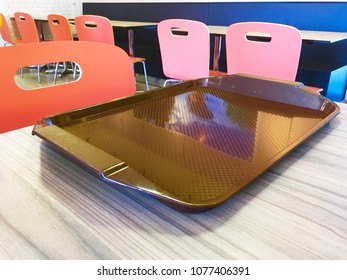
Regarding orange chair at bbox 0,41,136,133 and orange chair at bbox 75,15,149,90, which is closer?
orange chair at bbox 0,41,136,133

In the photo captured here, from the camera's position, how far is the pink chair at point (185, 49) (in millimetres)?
1941

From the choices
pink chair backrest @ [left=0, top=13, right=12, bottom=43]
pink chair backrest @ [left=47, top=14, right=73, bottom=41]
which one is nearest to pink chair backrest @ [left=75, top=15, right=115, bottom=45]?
pink chair backrest @ [left=47, top=14, right=73, bottom=41]

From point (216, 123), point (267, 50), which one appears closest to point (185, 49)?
point (267, 50)

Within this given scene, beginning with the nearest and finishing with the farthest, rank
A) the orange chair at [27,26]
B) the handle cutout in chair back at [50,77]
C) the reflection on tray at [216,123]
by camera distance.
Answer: the reflection on tray at [216,123], the orange chair at [27,26], the handle cutout in chair back at [50,77]

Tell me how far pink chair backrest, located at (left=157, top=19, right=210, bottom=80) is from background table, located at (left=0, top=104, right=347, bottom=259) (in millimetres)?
1647

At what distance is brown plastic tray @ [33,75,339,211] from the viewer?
349 millimetres

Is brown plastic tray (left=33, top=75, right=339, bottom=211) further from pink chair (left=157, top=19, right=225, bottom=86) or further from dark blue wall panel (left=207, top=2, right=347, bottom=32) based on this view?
dark blue wall panel (left=207, top=2, right=347, bottom=32)

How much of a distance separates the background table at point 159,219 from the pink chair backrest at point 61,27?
3.00m

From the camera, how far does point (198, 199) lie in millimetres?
326

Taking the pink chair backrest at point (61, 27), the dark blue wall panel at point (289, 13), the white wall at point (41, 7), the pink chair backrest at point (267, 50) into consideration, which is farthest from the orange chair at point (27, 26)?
the pink chair backrest at point (267, 50)

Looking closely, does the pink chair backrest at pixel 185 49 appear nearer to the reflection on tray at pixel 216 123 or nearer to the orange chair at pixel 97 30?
the orange chair at pixel 97 30

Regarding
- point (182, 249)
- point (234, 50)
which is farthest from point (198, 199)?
point (234, 50)

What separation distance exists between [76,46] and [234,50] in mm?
1147

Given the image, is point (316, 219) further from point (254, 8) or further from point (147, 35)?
point (147, 35)
